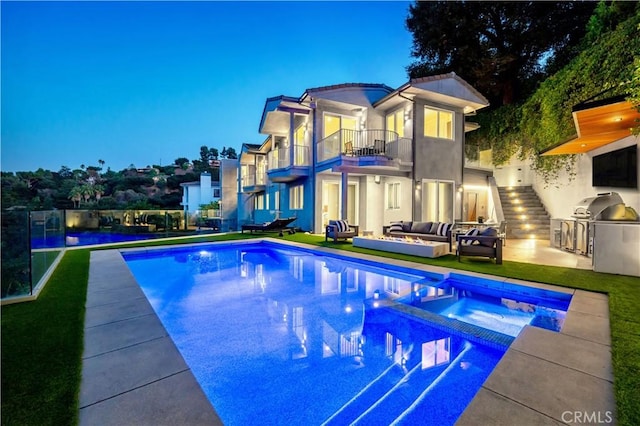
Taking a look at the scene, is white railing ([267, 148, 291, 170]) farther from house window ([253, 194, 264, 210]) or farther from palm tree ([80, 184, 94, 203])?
palm tree ([80, 184, 94, 203])

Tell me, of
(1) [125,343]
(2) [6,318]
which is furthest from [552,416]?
(2) [6,318]

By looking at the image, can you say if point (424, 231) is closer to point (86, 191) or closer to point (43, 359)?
point (43, 359)

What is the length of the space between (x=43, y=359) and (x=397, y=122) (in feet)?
46.6

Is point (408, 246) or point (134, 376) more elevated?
point (408, 246)

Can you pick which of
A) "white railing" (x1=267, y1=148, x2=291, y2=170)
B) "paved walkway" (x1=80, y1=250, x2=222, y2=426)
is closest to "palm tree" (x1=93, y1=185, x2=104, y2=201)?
"white railing" (x1=267, y1=148, x2=291, y2=170)

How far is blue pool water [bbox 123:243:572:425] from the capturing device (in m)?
2.51

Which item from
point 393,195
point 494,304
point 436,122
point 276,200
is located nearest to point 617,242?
point 494,304

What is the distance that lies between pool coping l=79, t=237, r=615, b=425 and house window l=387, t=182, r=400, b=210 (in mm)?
10606

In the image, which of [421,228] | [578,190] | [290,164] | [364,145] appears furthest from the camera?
[290,164]

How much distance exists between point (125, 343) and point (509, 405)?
3.64m

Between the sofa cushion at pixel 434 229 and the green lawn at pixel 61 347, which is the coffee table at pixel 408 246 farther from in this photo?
the green lawn at pixel 61 347

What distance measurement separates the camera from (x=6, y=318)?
3.81 m

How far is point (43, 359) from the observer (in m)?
2.72

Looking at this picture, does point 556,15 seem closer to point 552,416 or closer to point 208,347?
point 552,416
